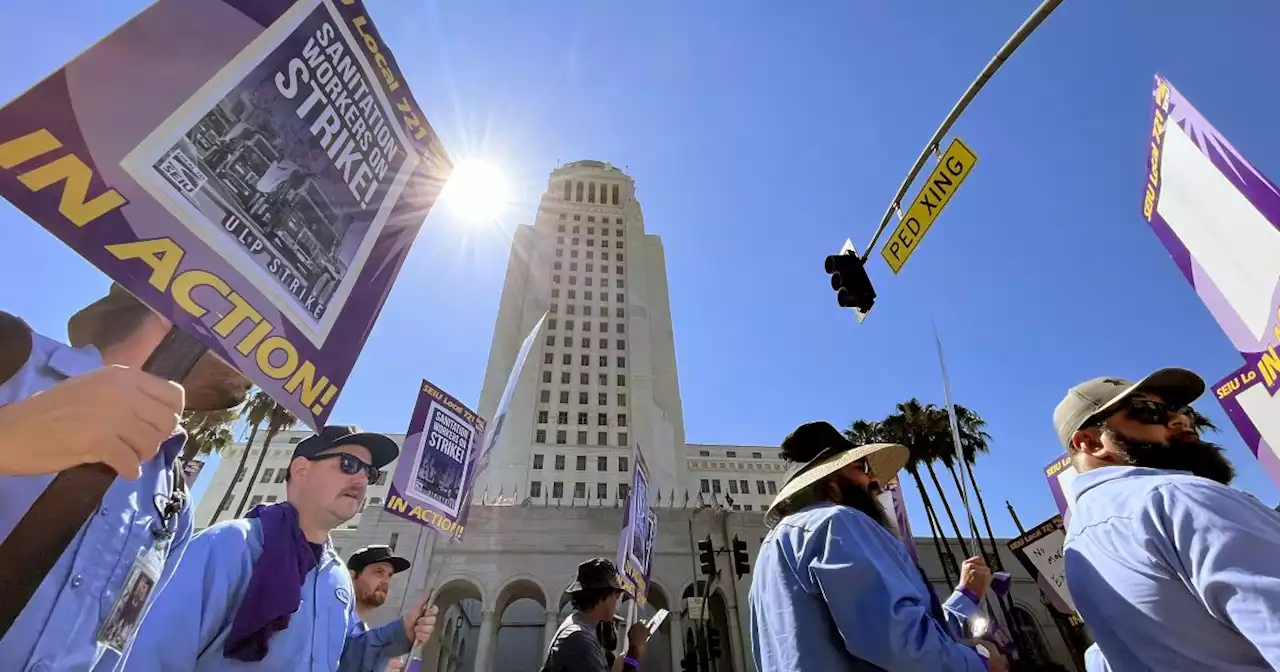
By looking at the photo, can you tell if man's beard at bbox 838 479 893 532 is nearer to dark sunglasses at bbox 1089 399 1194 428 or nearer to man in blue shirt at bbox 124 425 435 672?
dark sunglasses at bbox 1089 399 1194 428

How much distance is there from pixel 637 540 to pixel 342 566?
7347mm

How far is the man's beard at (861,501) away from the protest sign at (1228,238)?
24.4ft

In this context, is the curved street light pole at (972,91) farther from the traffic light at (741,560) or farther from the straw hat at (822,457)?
the traffic light at (741,560)

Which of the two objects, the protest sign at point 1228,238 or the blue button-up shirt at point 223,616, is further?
the protest sign at point 1228,238

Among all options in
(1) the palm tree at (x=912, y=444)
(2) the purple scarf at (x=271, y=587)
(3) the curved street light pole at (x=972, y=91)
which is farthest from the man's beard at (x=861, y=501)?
(1) the palm tree at (x=912, y=444)

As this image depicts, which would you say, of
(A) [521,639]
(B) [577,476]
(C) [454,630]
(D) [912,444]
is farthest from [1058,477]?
(B) [577,476]

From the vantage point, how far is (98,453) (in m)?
1.10

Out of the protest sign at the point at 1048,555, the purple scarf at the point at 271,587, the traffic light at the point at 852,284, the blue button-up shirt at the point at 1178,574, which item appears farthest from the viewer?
the protest sign at the point at 1048,555

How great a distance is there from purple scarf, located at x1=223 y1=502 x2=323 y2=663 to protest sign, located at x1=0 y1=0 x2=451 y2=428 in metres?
Answer: 1.37

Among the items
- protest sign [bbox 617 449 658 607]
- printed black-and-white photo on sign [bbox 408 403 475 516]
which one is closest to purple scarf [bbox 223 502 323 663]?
printed black-and-white photo on sign [bbox 408 403 475 516]

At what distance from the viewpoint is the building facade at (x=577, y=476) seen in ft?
84.0

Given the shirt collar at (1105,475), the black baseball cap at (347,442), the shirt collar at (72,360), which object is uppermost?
the black baseball cap at (347,442)

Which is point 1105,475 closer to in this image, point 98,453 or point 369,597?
point 98,453

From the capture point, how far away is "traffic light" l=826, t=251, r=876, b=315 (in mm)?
8297
